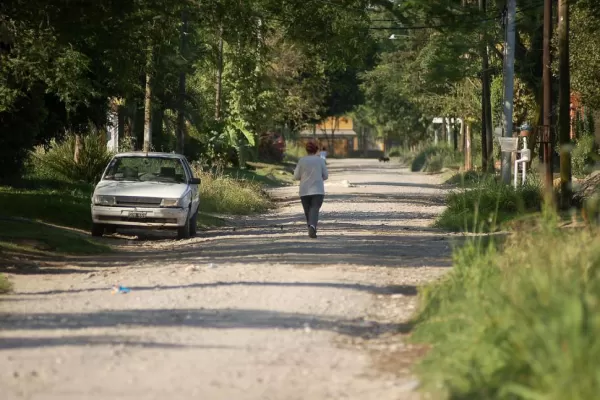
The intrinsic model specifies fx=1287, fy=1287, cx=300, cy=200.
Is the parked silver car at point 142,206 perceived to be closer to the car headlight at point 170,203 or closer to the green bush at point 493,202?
the car headlight at point 170,203

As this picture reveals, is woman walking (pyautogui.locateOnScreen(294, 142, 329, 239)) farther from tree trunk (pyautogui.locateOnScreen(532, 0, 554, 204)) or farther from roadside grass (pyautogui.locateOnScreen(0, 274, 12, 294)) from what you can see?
roadside grass (pyautogui.locateOnScreen(0, 274, 12, 294))

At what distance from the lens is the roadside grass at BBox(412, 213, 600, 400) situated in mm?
7070

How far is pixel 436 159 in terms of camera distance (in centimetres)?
7206

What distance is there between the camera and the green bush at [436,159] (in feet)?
228

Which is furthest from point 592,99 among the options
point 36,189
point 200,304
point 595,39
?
point 200,304

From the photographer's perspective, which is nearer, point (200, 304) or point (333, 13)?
point (200, 304)

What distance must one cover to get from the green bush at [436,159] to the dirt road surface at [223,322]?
157ft

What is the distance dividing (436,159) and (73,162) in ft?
124

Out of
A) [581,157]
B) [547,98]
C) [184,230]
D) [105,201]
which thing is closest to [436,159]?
[581,157]

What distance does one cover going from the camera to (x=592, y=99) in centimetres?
4009

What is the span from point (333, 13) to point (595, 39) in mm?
12915

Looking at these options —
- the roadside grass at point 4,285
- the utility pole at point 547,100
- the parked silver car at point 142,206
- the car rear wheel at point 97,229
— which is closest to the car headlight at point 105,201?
the parked silver car at point 142,206

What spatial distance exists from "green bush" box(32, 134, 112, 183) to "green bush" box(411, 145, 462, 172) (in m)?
32.0

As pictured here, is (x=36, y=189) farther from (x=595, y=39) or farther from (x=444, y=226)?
(x=595, y=39)
